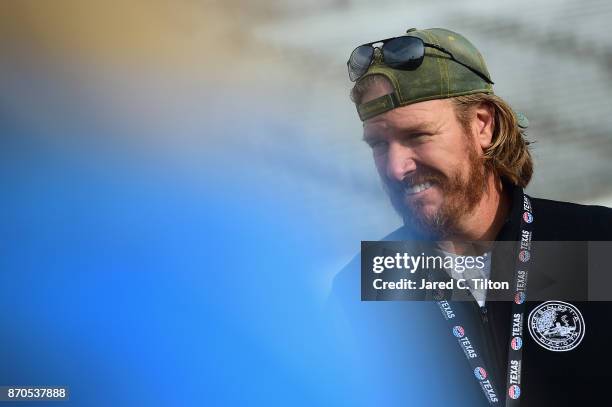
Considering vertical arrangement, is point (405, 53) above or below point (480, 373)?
above

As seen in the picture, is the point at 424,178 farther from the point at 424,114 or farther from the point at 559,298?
the point at 559,298

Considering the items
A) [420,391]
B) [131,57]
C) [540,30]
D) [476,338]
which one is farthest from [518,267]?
[131,57]

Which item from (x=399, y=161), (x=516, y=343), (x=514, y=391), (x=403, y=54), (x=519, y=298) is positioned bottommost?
(x=514, y=391)

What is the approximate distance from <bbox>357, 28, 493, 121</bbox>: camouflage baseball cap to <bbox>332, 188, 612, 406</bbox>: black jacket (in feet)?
1.03

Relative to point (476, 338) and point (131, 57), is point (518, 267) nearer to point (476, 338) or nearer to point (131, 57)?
point (476, 338)

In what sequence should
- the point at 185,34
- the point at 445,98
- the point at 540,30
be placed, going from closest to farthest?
1. the point at 445,98
2. the point at 540,30
3. the point at 185,34

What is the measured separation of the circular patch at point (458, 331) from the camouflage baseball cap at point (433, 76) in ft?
1.94

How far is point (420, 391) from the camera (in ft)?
7.20

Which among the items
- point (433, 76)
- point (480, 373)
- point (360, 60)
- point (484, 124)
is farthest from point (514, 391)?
point (360, 60)

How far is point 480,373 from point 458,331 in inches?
4.7

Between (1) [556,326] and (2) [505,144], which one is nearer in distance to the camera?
(1) [556,326]

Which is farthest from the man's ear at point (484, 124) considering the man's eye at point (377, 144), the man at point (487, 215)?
the man's eye at point (377, 144)

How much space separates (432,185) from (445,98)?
0.23 m

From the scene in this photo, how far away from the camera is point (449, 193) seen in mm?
2111
